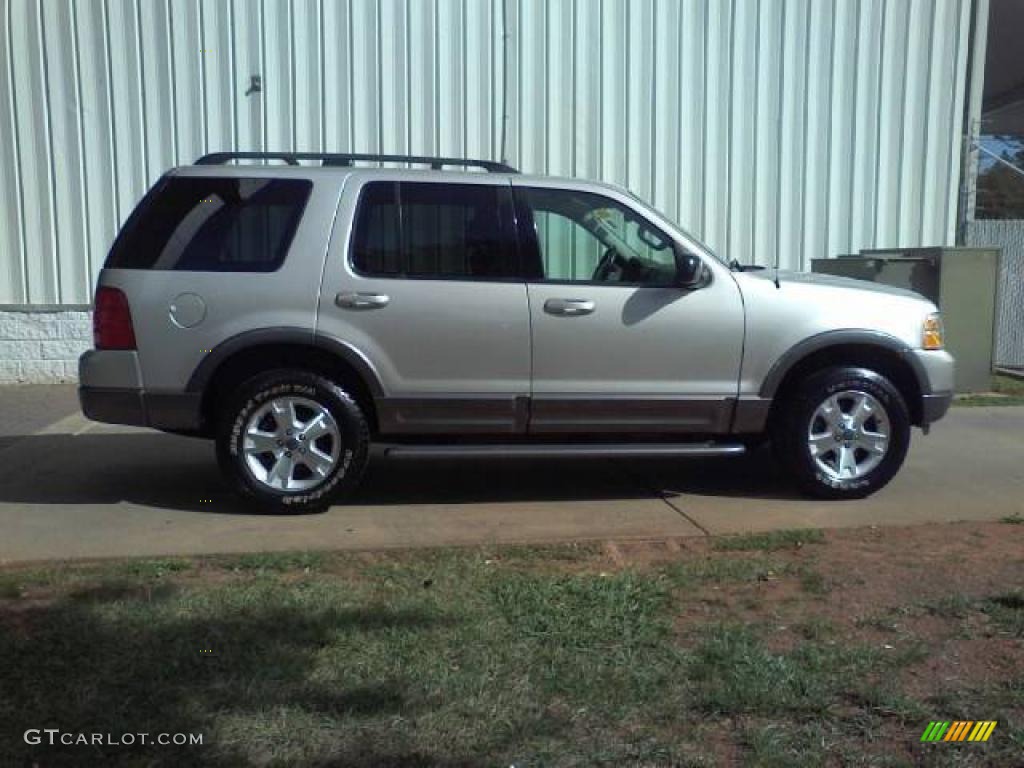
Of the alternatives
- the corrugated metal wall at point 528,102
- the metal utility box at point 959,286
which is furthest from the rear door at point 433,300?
the corrugated metal wall at point 528,102

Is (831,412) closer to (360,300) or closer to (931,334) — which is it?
(931,334)

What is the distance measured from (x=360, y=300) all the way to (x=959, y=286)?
6881 mm

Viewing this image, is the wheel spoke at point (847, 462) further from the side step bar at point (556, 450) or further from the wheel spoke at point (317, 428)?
the wheel spoke at point (317, 428)

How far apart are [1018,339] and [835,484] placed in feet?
23.7

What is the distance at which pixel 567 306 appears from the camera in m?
5.72

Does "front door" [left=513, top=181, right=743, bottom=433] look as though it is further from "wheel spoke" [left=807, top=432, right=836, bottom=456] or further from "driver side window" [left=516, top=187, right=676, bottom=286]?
"wheel spoke" [left=807, top=432, right=836, bottom=456]

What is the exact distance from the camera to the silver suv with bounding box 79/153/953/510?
18.3 ft

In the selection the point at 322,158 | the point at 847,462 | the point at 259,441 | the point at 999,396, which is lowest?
the point at 999,396

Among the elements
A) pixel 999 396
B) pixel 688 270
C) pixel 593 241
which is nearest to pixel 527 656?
pixel 688 270

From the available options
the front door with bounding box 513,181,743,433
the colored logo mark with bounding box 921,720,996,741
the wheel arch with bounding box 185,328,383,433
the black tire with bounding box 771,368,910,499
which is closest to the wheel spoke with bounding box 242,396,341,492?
the wheel arch with bounding box 185,328,383,433

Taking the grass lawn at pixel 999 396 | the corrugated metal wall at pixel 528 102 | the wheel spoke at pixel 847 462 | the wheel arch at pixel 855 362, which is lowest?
the grass lawn at pixel 999 396

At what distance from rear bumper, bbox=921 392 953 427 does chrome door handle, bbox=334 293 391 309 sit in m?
3.27

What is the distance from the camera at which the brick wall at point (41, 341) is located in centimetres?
1081

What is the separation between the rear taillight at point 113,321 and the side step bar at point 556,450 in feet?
5.13
